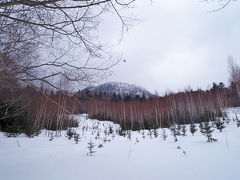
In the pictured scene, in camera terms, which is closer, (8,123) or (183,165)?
(183,165)

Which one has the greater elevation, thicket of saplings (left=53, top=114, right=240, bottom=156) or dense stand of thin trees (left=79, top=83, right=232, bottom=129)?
dense stand of thin trees (left=79, top=83, right=232, bottom=129)

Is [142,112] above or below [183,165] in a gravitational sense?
above

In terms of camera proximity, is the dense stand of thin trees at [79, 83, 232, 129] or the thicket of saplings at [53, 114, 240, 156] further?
the dense stand of thin trees at [79, 83, 232, 129]

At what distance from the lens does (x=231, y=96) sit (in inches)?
914

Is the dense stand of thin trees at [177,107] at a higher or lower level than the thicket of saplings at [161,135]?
higher

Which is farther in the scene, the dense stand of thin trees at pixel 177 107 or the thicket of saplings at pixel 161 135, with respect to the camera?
the dense stand of thin trees at pixel 177 107

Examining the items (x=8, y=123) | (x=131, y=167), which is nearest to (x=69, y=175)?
(x=131, y=167)

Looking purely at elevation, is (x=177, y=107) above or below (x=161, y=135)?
above

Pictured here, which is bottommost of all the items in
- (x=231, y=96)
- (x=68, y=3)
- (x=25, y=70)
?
(x=25, y=70)

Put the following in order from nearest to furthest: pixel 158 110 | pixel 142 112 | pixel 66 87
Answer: pixel 66 87, pixel 158 110, pixel 142 112

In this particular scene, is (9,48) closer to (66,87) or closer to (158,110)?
(66,87)

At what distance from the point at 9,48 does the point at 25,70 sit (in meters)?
0.50

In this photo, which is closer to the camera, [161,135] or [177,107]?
[161,135]

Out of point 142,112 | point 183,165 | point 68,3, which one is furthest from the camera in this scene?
point 142,112
